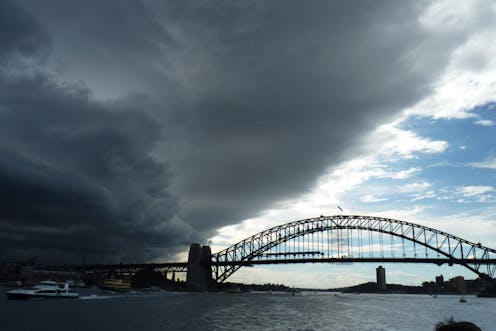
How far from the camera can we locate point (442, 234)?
398 ft

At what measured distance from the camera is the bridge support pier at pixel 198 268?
139 metres

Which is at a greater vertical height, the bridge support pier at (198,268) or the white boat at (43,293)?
the bridge support pier at (198,268)

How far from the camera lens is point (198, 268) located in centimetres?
14062

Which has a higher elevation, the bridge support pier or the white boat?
the bridge support pier

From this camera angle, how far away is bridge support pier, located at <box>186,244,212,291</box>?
139250 mm

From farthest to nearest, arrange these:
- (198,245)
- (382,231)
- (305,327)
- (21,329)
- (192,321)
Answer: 1. (198,245)
2. (382,231)
3. (192,321)
4. (305,327)
5. (21,329)

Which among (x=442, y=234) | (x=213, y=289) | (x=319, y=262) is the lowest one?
(x=213, y=289)

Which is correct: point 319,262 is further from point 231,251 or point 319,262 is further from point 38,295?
point 38,295

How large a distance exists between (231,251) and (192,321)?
114980 millimetres

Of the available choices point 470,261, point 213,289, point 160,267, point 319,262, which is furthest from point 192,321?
point 160,267

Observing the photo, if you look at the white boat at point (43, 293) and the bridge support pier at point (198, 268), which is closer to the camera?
the white boat at point (43, 293)

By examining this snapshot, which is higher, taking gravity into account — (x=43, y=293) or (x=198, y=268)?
(x=198, y=268)

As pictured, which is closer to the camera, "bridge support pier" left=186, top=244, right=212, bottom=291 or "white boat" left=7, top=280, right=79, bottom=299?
"white boat" left=7, top=280, right=79, bottom=299

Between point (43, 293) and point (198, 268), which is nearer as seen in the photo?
point (43, 293)
